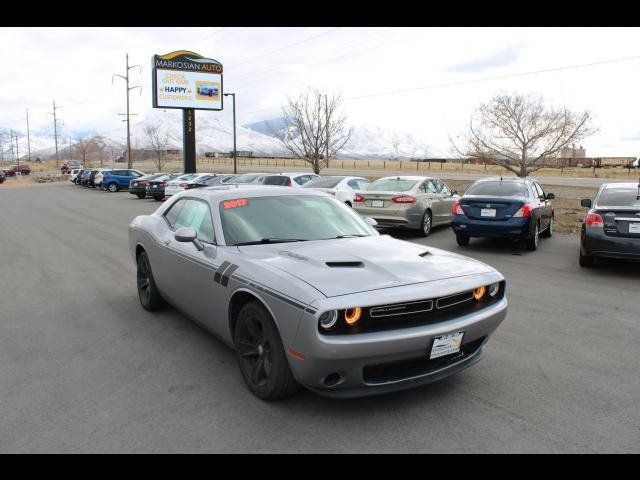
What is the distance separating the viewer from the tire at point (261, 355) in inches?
139

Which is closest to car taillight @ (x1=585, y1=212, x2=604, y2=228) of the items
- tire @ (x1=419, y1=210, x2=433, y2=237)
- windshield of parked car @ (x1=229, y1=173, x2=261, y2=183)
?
tire @ (x1=419, y1=210, x2=433, y2=237)

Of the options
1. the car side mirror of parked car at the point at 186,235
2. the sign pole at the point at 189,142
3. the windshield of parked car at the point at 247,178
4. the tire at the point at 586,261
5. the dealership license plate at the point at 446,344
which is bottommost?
the tire at the point at 586,261

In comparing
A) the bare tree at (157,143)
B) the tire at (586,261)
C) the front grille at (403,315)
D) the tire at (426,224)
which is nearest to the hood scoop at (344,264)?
the front grille at (403,315)

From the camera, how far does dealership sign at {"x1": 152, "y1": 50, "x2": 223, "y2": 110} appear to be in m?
→ 40.1

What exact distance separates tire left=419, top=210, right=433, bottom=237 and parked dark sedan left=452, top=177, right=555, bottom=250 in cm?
158

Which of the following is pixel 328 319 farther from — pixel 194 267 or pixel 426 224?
pixel 426 224

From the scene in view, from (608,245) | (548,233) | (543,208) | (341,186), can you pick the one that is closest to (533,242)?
(543,208)

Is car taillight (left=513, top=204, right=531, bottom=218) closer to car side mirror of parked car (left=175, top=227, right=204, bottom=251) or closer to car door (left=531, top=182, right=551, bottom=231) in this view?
car door (left=531, top=182, right=551, bottom=231)

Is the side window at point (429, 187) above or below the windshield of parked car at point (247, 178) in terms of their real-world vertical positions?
below

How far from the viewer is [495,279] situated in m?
3.94

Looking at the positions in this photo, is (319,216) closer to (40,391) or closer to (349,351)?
(349,351)

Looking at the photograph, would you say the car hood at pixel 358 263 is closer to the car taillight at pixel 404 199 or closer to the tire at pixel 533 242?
the tire at pixel 533 242
